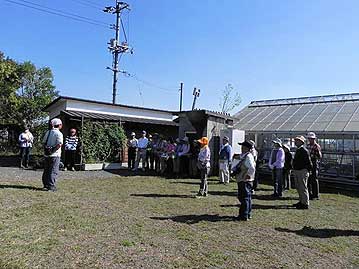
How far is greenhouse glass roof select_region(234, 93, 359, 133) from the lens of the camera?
15916mm

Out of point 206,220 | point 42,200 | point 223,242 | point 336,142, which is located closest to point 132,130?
point 336,142

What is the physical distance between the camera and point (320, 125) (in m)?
16.2

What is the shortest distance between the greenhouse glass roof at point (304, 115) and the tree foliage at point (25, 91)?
17.4 m

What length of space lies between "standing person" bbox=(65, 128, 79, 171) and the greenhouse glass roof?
28.5 ft

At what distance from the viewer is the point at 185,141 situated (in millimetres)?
15453

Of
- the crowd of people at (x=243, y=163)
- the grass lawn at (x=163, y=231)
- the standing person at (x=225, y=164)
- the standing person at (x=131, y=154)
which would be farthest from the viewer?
the standing person at (x=131, y=154)

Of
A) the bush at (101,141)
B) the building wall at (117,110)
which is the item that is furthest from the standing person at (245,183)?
the building wall at (117,110)

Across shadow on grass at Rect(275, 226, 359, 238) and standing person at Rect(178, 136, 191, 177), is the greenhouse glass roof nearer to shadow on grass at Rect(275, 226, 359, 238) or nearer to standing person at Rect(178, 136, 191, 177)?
standing person at Rect(178, 136, 191, 177)

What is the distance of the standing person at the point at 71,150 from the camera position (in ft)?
50.0

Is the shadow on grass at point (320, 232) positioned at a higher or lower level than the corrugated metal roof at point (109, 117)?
lower

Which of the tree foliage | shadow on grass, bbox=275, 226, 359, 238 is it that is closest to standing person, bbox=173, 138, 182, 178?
shadow on grass, bbox=275, 226, 359, 238

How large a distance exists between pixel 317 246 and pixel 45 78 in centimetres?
2995

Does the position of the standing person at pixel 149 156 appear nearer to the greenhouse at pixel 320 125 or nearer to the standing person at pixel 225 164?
the standing person at pixel 225 164

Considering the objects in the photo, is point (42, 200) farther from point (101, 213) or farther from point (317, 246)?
point (317, 246)
